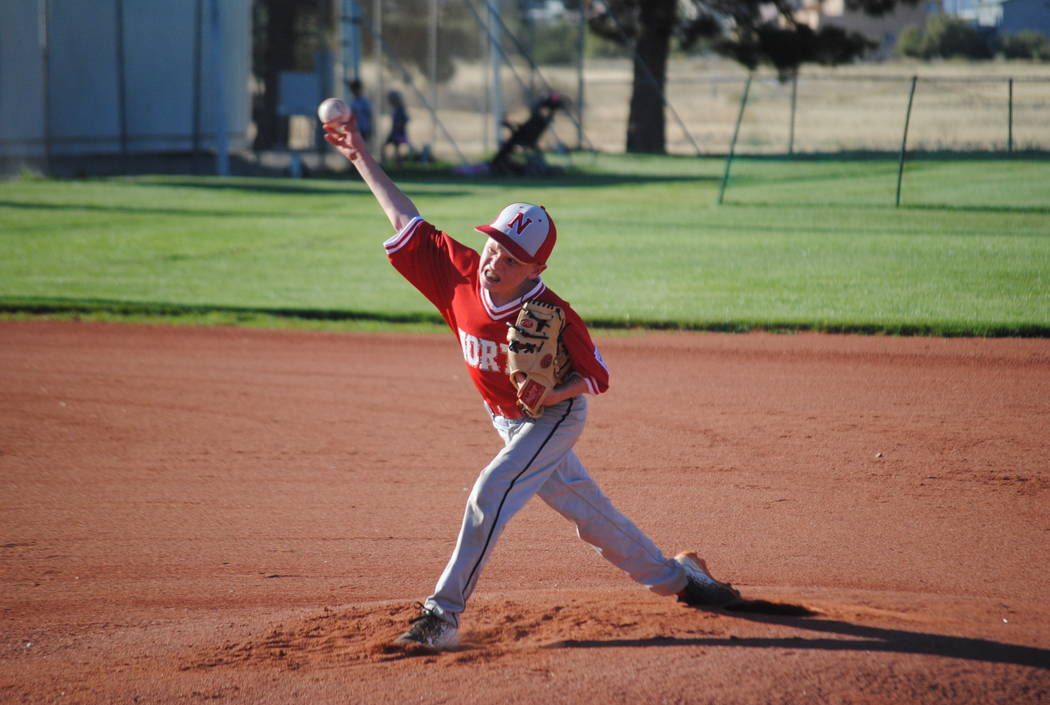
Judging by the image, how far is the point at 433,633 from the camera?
4.42 meters

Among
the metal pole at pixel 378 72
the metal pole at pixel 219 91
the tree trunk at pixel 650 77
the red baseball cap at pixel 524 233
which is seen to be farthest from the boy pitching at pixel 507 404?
the tree trunk at pixel 650 77

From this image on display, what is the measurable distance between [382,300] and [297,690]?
9189 millimetres

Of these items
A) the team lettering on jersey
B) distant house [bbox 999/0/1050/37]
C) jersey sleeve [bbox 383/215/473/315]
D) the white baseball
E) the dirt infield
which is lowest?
the dirt infield

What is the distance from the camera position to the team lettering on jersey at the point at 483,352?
4415 millimetres

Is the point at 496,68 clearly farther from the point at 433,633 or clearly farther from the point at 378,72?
the point at 433,633

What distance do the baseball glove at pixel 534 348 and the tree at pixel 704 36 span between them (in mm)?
31573

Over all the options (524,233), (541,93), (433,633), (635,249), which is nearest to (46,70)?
(541,93)

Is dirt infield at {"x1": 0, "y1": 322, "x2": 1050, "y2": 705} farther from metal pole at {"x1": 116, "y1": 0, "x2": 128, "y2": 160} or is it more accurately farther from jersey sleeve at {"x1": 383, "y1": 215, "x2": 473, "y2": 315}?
metal pole at {"x1": 116, "y1": 0, "x2": 128, "y2": 160}

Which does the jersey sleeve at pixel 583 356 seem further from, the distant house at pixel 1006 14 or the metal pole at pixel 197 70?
the distant house at pixel 1006 14

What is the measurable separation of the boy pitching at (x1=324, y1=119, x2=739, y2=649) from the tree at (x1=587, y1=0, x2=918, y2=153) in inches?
1228

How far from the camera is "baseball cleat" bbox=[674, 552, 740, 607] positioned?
4.89 metres

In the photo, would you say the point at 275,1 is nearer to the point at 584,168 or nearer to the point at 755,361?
the point at 584,168

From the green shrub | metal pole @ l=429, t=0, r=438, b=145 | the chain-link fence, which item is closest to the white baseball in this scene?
the chain-link fence

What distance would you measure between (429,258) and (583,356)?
858 millimetres
